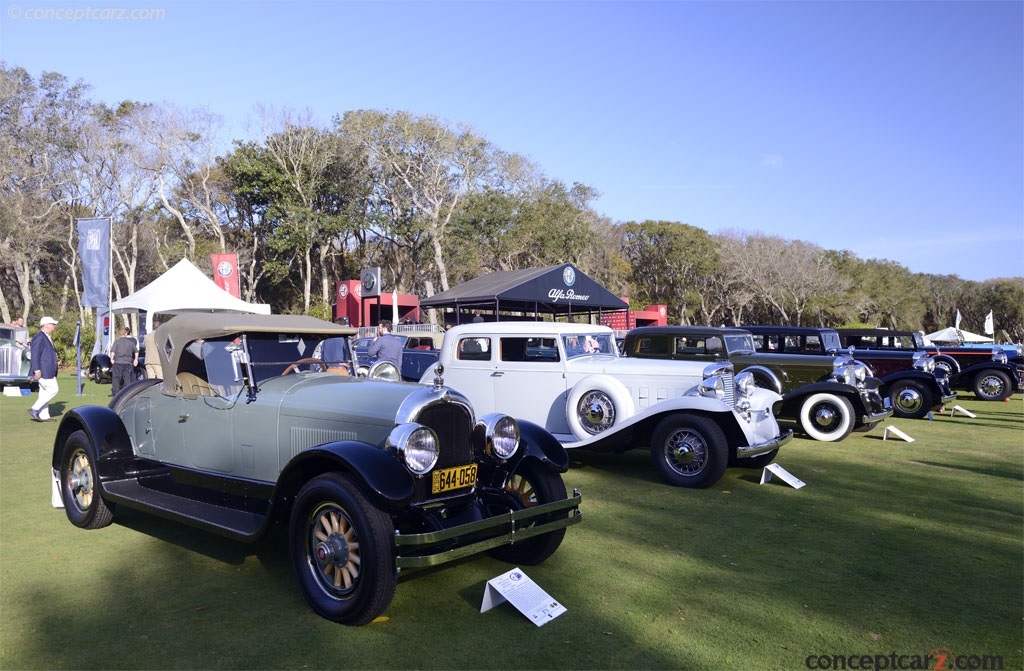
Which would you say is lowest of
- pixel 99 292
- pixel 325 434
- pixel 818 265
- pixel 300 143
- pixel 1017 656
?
pixel 1017 656

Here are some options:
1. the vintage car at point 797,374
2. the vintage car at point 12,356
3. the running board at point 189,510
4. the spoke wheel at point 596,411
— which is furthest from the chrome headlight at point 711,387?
the vintage car at point 12,356

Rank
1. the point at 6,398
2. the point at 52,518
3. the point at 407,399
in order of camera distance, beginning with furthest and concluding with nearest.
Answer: the point at 6,398, the point at 52,518, the point at 407,399

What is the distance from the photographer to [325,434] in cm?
410

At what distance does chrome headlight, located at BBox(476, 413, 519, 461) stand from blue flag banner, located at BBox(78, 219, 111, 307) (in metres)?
13.6

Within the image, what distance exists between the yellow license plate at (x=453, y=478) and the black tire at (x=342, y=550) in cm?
49

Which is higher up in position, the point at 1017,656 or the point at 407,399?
the point at 407,399

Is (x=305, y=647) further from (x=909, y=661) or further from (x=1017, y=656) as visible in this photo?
(x=1017, y=656)

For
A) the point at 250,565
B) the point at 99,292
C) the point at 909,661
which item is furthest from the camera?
the point at 99,292

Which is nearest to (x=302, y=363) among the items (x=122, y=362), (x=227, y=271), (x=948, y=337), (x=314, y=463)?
(x=314, y=463)

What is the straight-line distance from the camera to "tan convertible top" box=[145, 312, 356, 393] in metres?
4.63

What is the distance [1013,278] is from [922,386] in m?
59.1

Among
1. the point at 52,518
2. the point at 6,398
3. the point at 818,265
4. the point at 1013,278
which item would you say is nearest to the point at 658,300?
the point at 818,265

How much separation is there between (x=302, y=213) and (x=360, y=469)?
107 ft

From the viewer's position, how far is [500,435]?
423cm
